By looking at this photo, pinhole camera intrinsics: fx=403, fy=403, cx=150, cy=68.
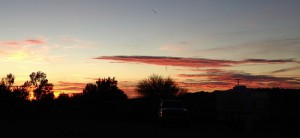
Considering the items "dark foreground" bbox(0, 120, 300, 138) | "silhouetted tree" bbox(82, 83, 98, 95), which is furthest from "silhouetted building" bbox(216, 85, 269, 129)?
"silhouetted tree" bbox(82, 83, 98, 95)

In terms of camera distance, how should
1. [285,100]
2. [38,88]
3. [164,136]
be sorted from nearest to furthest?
[164,136] < [285,100] < [38,88]

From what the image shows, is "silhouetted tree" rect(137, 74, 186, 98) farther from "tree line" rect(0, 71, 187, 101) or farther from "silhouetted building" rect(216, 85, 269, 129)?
"silhouetted building" rect(216, 85, 269, 129)

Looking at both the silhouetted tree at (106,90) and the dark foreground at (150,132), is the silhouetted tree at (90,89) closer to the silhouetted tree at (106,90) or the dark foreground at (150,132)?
the silhouetted tree at (106,90)

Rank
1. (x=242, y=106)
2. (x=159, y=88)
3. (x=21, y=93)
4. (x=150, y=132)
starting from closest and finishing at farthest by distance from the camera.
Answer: (x=150, y=132) → (x=242, y=106) → (x=159, y=88) → (x=21, y=93)

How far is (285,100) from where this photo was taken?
6619 cm

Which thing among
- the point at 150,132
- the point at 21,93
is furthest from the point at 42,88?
the point at 150,132

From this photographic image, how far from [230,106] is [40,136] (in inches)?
563

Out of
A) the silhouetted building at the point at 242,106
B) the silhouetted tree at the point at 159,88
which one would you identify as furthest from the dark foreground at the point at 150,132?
the silhouetted tree at the point at 159,88

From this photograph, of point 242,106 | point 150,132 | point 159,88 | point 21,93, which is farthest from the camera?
point 21,93

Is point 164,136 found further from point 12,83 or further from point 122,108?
point 12,83

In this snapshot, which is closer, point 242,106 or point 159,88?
point 242,106

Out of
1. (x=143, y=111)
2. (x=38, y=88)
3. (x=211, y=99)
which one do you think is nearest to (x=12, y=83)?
(x=38, y=88)

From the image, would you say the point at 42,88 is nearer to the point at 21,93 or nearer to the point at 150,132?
the point at 21,93

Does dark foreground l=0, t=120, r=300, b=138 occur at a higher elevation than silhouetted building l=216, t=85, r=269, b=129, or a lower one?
lower
